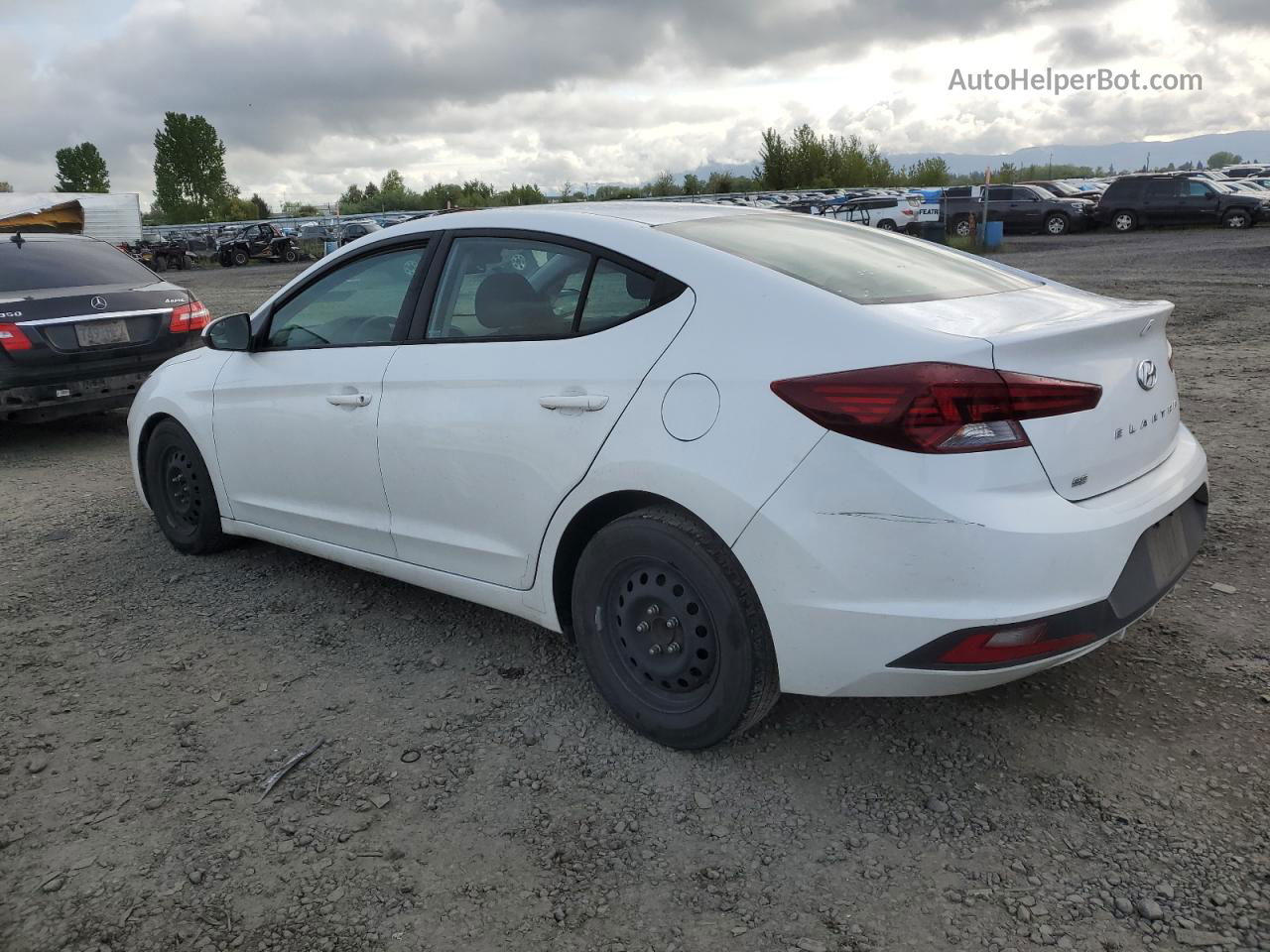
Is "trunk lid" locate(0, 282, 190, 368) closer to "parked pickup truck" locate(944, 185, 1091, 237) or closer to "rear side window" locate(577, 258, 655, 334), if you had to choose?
"rear side window" locate(577, 258, 655, 334)

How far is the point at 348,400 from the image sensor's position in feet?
12.3

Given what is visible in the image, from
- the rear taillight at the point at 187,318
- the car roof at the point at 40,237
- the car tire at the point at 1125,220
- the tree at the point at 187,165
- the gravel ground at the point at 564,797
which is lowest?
the gravel ground at the point at 564,797

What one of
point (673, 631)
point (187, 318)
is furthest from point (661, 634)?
point (187, 318)

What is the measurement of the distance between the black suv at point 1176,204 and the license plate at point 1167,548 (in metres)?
29.7

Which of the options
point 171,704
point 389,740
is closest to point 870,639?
point 389,740

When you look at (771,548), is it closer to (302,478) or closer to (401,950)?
(401,950)

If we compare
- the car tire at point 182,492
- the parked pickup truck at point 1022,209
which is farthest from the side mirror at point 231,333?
the parked pickup truck at point 1022,209

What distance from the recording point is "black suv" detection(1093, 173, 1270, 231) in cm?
2786

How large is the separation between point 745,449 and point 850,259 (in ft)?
3.11

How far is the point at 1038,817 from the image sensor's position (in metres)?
2.64

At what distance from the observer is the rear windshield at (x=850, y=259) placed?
9.67 feet

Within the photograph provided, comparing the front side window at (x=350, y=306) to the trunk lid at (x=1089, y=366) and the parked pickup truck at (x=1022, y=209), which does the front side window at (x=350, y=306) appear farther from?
the parked pickup truck at (x=1022, y=209)

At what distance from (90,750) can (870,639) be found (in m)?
2.41

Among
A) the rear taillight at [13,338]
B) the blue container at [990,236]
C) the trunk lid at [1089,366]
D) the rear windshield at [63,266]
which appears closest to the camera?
the trunk lid at [1089,366]
